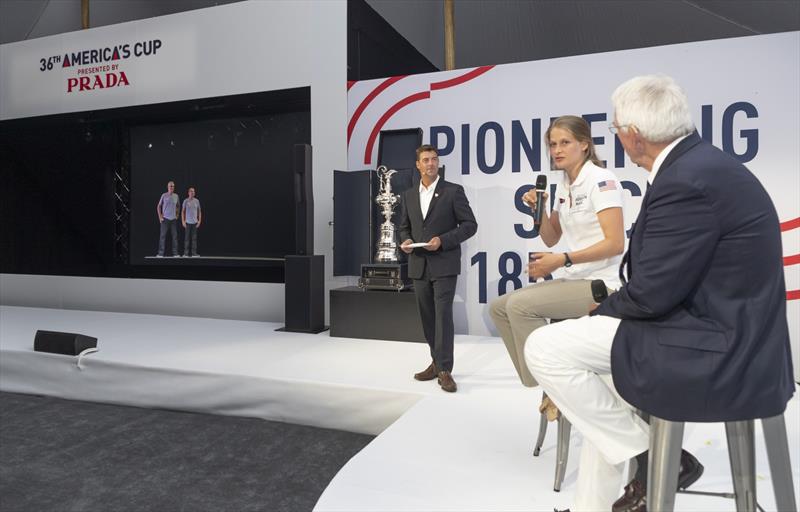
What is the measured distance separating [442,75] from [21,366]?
13.1ft

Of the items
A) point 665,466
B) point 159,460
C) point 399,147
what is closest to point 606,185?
point 665,466

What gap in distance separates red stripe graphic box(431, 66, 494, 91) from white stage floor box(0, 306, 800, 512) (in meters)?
2.15

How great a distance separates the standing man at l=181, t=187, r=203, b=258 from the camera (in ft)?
19.7

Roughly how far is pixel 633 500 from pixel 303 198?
3.90 metres

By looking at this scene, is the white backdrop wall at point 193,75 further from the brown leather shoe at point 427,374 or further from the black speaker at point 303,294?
the brown leather shoe at point 427,374

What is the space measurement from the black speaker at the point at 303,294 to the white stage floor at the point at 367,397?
179 mm

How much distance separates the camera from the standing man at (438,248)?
9.96ft

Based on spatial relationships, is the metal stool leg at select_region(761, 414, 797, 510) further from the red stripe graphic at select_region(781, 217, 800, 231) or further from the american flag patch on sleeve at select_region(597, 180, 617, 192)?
the red stripe graphic at select_region(781, 217, 800, 231)

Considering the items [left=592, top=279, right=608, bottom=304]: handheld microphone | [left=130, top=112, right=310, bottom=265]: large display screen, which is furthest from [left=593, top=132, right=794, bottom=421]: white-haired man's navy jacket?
[left=130, top=112, right=310, bottom=265]: large display screen

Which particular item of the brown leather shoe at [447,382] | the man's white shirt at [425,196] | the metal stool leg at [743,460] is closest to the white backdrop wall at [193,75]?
the man's white shirt at [425,196]

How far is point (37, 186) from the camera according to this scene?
6.75 meters

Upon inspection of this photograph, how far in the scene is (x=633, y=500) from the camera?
4.58ft

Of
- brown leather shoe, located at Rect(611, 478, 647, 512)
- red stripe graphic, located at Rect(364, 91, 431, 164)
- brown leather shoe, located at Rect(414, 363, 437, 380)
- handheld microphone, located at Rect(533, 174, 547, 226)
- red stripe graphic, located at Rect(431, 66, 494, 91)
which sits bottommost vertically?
brown leather shoe, located at Rect(414, 363, 437, 380)

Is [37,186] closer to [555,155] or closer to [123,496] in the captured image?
[123,496]
